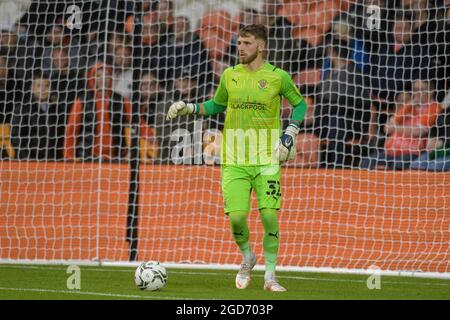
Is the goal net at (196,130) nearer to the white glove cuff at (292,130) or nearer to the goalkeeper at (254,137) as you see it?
the goalkeeper at (254,137)

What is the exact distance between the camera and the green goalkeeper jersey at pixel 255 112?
9.02 metres

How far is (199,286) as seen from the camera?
30.6ft

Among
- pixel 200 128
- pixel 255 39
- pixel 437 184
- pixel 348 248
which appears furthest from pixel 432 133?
pixel 255 39

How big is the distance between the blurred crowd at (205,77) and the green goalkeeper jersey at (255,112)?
141 inches

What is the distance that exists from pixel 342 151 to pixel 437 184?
1.23 meters

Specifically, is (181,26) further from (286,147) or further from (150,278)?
(150,278)

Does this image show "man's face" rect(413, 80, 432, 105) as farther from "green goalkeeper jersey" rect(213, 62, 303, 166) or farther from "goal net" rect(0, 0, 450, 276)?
"green goalkeeper jersey" rect(213, 62, 303, 166)

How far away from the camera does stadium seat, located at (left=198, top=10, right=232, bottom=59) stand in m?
13.2

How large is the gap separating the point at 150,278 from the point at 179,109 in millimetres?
1462

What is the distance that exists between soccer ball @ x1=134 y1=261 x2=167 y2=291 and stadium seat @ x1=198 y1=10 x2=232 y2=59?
4.97 meters

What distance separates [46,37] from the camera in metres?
13.4
